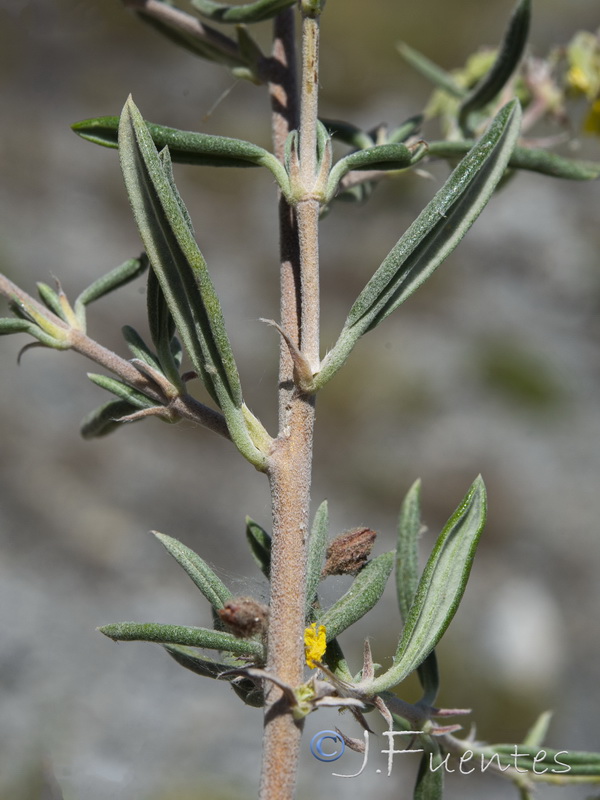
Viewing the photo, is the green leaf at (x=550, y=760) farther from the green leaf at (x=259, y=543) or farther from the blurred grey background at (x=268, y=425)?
the blurred grey background at (x=268, y=425)

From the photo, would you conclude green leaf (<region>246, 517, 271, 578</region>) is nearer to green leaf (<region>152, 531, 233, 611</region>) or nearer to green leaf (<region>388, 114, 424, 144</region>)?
green leaf (<region>152, 531, 233, 611</region>)

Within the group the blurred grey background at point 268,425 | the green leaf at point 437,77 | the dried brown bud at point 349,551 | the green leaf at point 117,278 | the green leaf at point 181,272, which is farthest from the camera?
the blurred grey background at point 268,425

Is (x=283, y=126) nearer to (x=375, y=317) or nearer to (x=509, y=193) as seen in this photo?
(x=375, y=317)

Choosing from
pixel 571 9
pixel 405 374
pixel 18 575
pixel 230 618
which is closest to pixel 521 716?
pixel 405 374

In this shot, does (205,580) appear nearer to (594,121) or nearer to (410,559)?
(410,559)

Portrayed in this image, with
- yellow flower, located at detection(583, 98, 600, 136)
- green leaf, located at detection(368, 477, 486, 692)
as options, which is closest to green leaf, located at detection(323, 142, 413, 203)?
green leaf, located at detection(368, 477, 486, 692)

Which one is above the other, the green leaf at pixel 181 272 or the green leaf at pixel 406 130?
the green leaf at pixel 406 130

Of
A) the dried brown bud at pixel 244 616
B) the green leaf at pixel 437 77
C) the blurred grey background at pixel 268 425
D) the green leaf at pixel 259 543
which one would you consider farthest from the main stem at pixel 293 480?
the blurred grey background at pixel 268 425


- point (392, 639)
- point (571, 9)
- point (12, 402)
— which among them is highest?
point (571, 9)
